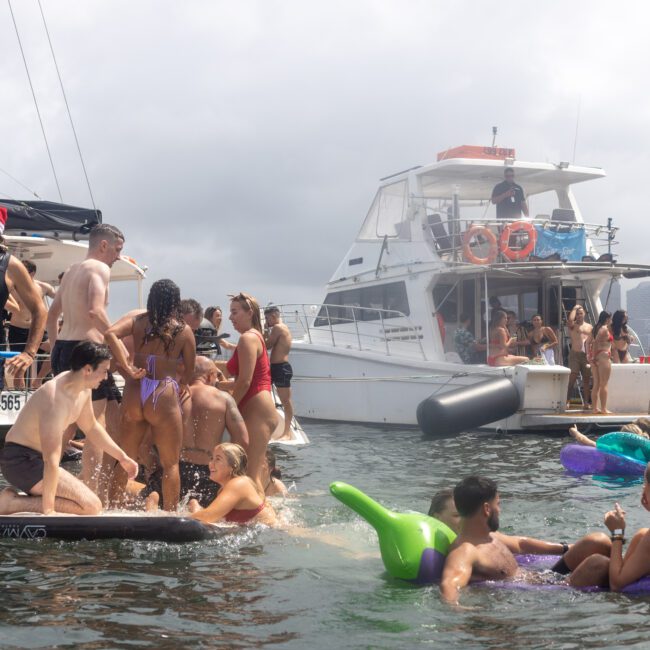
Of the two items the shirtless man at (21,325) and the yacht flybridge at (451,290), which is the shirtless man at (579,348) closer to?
the yacht flybridge at (451,290)

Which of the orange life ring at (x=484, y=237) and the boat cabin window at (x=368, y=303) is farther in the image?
the boat cabin window at (x=368, y=303)

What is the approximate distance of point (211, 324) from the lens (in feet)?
38.1

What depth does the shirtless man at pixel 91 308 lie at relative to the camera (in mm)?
6680

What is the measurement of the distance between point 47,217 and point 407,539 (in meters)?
10.1

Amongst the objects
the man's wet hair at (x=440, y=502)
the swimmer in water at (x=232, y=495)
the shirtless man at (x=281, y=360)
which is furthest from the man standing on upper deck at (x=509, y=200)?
the man's wet hair at (x=440, y=502)

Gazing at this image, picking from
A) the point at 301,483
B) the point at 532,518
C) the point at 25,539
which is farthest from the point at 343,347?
the point at 25,539

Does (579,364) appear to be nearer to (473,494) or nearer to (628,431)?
(628,431)

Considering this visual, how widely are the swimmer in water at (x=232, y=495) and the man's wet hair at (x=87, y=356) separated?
1.12m

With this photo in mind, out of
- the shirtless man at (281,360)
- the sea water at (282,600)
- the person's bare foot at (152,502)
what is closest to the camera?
the sea water at (282,600)

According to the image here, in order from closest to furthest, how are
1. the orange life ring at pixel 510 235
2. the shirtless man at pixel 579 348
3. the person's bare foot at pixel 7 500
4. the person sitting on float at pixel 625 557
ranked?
the person sitting on float at pixel 625 557, the person's bare foot at pixel 7 500, the shirtless man at pixel 579 348, the orange life ring at pixel 510 235

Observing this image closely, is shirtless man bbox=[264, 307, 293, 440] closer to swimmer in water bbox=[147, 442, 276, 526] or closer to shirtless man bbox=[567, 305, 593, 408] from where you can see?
shirtless man bbox=[567, 305, 593, 408]

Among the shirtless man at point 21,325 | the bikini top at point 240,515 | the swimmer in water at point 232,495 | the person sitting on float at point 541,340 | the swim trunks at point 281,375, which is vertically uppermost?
the shirtless man at point 21,325

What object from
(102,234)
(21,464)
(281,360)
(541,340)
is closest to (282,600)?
(21,464)

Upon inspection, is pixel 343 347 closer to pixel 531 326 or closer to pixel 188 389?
pixel 531 326
